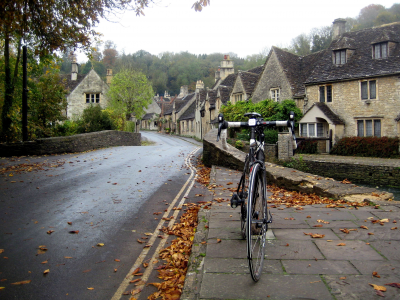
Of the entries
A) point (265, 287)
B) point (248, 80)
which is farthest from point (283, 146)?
point (248, 80)

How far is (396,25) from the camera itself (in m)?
28.3

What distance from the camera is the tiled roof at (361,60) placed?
26156 millimetres

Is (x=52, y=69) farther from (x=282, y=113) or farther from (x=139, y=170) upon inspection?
(x=282, y=113)

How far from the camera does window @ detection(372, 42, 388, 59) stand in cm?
2674

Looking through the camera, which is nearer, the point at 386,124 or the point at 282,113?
the point at 386,124

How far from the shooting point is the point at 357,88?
1086 inches

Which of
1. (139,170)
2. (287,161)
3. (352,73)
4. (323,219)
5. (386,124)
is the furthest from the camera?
(352,73)

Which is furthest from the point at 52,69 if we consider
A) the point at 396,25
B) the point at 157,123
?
the point at 157,123

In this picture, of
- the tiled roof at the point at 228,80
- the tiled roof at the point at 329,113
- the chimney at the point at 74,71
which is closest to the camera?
the tiled roof at the point at 329,113

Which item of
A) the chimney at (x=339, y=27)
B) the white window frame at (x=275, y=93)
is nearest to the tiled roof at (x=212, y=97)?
the white window frame at (x=275, y=93)

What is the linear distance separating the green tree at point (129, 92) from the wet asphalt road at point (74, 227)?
3928 centimetres

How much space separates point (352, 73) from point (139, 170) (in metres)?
23.0

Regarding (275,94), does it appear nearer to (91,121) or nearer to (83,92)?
(91,121)

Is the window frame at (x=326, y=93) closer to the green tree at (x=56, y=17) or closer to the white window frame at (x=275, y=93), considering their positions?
the white window frame at (x=275, y=93)
